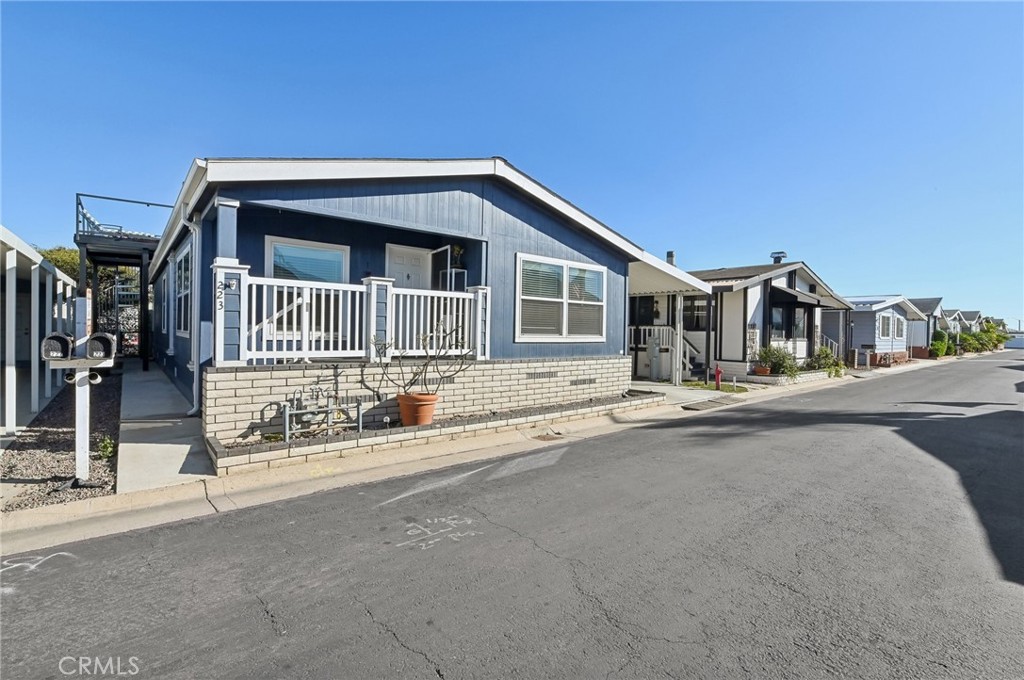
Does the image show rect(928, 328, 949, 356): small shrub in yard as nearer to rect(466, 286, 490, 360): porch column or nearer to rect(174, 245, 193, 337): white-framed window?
rect(466, 286, 490, 360): porch column

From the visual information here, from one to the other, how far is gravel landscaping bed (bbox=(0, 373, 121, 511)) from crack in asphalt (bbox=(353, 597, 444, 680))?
353 cm

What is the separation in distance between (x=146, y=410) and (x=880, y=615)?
10.2m

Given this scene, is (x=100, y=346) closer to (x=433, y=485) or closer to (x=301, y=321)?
(x=301, y=321)

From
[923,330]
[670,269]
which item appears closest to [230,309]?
[670,269]

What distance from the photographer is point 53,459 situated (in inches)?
236

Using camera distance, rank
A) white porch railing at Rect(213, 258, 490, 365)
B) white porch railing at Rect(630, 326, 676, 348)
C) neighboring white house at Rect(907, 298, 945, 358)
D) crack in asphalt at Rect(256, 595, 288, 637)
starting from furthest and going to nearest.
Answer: neighboring white house at Rect(907, 298, 945, 358)
white porch railing at Rect(630, 326, 676, 348)
white porch railing at Rect(213, 258, 490, 365)
crack in asphalt at Rect(256, 595, 288, 637)

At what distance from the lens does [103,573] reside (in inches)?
134

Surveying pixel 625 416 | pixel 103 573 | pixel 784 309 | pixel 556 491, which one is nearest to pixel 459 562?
pixel 556 491

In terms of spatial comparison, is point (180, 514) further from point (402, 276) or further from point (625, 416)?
point (625, 416)

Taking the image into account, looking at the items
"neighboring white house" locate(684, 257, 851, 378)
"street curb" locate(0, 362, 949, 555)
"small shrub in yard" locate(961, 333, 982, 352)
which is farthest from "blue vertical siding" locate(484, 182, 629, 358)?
"small shrub in yard" locate(961, 333, 982, 352)

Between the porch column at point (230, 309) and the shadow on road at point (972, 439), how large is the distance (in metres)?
6.80

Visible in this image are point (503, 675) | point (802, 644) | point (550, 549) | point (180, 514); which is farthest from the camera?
point (180, 514)

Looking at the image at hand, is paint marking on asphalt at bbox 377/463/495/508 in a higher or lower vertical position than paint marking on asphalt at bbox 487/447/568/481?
lower

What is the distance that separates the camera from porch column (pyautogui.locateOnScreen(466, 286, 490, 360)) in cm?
863
